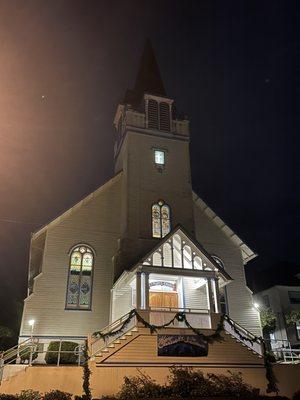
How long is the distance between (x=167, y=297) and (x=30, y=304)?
7.88 m

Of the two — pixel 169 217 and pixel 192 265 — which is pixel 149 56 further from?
pixel 192 265

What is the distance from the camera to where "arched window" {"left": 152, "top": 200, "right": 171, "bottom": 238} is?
25.2 m

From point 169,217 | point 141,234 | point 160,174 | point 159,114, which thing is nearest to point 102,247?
point 141,234

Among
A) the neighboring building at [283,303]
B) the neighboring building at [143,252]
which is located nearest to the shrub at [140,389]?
the neighboring building at [143,252]

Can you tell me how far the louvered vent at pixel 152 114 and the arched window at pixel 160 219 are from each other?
20.6ft

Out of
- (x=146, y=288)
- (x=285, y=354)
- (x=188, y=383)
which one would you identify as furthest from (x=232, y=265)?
(x=188, y=383)

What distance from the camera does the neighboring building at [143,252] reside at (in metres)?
20.6

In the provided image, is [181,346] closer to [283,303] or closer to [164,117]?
[164,117]

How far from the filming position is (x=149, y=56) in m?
35.6

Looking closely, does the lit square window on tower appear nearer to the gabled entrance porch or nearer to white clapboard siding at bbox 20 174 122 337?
white clapboard siding at bbox 20 174 122 337

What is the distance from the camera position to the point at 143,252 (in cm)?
2373

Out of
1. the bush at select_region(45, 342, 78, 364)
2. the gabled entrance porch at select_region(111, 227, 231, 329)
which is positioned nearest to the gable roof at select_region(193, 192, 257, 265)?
the gabled entrance porch at select_region(111, 227, 231, 329)

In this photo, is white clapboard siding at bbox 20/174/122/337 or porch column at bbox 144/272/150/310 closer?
porch column at bbox 144/272/150/310

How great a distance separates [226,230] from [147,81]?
47.6 ft
